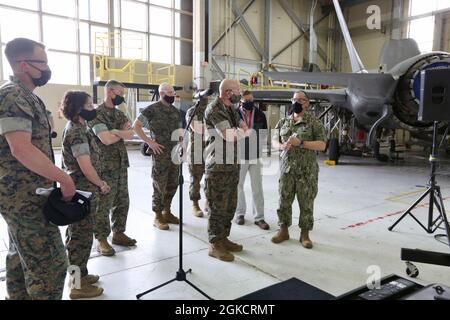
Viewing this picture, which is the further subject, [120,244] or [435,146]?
[435,146]

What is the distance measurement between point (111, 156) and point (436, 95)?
3317 mm

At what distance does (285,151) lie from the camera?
3.66 meters

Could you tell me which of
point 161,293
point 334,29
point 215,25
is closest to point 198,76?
point 215,25

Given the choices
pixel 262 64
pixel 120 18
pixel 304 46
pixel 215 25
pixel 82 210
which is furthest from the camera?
pixel 304 46

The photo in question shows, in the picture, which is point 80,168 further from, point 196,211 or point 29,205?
point 196,211

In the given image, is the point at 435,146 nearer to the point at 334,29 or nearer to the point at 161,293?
the point at 161,293

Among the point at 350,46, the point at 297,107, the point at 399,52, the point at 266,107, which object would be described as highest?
the point at 350,46

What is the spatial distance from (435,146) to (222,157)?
2432 millimetres

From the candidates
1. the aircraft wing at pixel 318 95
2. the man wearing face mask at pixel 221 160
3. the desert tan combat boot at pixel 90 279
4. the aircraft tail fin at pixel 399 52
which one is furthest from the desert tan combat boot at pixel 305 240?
the aircraft tail fin at pixel 399 52

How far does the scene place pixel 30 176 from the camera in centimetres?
182

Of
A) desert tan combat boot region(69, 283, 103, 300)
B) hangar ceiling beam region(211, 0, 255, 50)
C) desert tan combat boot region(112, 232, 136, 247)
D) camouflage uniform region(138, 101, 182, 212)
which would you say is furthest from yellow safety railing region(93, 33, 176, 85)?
desert tan combat boot region(69, 283, 103, 300)

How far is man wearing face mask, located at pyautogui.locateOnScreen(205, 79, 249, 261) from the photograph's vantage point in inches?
124

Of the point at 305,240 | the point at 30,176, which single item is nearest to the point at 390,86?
the point at 305,240

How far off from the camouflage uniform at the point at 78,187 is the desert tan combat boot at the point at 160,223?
4.88 ft
